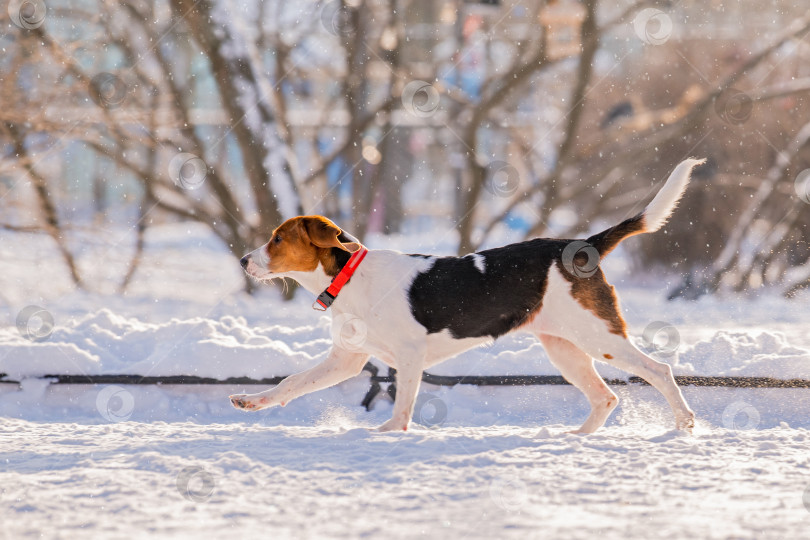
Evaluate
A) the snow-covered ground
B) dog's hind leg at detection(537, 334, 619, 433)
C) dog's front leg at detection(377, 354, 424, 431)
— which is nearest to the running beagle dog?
dog's front leg at detection(377, 354, 424, 431)

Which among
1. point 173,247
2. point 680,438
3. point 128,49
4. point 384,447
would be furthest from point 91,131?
point 680,438

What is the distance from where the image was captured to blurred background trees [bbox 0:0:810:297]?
9789 mm

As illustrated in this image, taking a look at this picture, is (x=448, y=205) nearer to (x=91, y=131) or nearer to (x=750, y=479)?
(x=91, y=131)

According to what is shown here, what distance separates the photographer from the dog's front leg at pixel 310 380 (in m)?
4.65

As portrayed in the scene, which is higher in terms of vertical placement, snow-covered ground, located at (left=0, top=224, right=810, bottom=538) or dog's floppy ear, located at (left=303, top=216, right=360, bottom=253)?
dog's floppy ear, located at (left=303, top=216, right=360, bottom=253)

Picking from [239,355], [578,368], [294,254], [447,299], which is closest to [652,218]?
[578,368]

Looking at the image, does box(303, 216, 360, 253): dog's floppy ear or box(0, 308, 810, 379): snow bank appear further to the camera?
box(0, 308, 810, 379): snow bank

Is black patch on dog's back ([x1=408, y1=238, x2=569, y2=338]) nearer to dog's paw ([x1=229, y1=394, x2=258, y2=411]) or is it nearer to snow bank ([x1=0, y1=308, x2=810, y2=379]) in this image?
dog's paw ([x1=229, y1=394, x2=258, y2=411])

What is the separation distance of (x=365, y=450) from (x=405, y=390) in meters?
0.70

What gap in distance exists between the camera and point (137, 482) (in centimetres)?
346

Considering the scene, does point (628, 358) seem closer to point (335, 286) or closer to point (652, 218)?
point (652, 218)

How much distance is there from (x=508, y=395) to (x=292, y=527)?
3.31 m

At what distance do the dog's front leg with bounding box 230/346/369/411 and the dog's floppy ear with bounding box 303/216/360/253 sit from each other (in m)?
0.67

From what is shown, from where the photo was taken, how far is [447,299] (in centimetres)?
475
